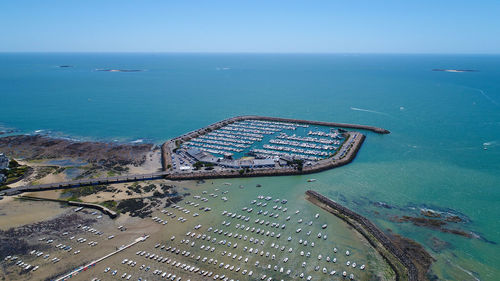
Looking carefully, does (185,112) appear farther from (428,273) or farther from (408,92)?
(408,92)

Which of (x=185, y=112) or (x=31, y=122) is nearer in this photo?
(x=31, y=122)

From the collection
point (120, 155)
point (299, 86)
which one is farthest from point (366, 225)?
point (299, 86)

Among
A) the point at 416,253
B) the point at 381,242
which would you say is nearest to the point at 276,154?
the point at 381,242

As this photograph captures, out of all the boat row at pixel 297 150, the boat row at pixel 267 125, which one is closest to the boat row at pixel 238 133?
the boat row at pixel 297 150

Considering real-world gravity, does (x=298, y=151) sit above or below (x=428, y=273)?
above

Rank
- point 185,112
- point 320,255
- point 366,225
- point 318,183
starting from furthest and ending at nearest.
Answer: point 185,112
point 318,183
point 366,225
point 320,255

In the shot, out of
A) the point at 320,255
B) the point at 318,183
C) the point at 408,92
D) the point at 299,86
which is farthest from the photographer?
the point at 299,86

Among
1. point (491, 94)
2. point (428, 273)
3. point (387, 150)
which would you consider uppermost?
point (491, 94)
